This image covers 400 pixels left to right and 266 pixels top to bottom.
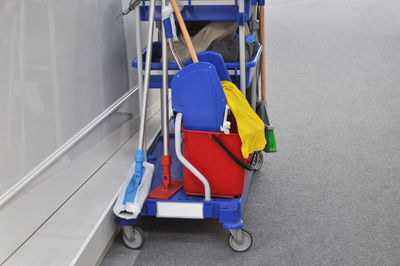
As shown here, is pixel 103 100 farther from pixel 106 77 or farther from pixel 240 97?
pixel 240 97

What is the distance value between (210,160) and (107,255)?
1.59 ft

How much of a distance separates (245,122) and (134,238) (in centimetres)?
57

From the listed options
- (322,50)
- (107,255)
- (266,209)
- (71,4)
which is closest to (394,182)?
(266,209)

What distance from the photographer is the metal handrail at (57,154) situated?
58.4 inches

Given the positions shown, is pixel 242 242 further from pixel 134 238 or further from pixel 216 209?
pixel 134 238

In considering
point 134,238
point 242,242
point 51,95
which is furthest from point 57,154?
point 242,242

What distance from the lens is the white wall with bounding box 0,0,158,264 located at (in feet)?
4.84

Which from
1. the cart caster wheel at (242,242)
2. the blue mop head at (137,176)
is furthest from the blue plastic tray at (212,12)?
the cart caster wheel at (242,242)

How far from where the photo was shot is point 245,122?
69.1 inches

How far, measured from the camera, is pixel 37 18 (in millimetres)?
1602

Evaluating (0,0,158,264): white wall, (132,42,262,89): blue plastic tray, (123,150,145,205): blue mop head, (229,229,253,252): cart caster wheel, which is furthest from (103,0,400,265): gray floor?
(132,42,262,89): blue plastic tray

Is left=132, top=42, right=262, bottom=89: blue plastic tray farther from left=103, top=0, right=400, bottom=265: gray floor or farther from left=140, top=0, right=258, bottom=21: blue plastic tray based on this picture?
left=103, top=0, right=400, bottom=265: gray floor

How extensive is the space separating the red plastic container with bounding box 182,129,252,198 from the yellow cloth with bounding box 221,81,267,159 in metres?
0.05

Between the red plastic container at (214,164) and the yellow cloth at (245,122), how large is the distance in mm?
50
